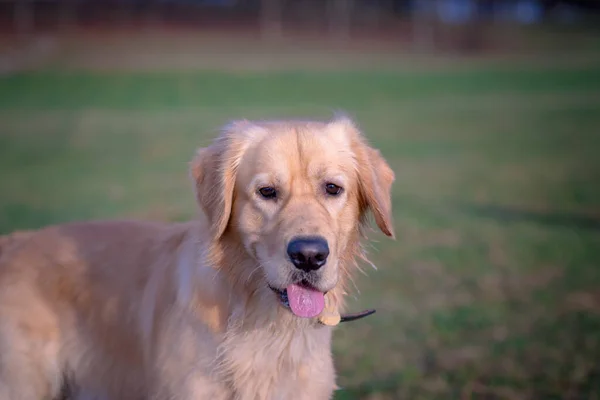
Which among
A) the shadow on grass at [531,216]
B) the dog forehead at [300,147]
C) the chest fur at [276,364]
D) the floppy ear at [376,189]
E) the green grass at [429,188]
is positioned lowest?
the shadow on grass at [531,216]

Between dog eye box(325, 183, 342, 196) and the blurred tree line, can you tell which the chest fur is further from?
the blurred tree line

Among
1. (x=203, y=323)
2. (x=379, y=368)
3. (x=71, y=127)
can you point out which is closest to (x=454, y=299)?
(x=379, y=368)

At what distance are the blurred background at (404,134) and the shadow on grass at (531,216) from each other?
0.04m

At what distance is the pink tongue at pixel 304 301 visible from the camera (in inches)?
142

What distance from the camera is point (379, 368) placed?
602 cm

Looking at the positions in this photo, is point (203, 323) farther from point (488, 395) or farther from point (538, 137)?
point (538, 137)

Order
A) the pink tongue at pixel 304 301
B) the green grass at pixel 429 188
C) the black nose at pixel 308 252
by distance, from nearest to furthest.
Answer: the black nose at pixel 308 252 < the pink tongue at pixel 304 301 < the green grass at pixel 429 188

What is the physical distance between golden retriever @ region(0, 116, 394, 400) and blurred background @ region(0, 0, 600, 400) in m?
0.67

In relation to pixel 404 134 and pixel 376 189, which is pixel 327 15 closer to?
pixel 404 134

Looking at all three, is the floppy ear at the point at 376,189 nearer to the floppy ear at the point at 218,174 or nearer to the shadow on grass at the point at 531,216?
the floppy ear at the point at 218,174

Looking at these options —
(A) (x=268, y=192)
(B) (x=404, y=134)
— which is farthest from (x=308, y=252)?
(B) (x=404, y=134)

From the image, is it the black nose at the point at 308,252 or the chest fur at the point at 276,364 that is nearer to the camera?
the black nose at the point at 308,252

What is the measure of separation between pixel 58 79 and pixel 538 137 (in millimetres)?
18149

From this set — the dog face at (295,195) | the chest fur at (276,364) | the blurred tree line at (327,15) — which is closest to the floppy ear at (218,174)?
the dog face at (295,195)
